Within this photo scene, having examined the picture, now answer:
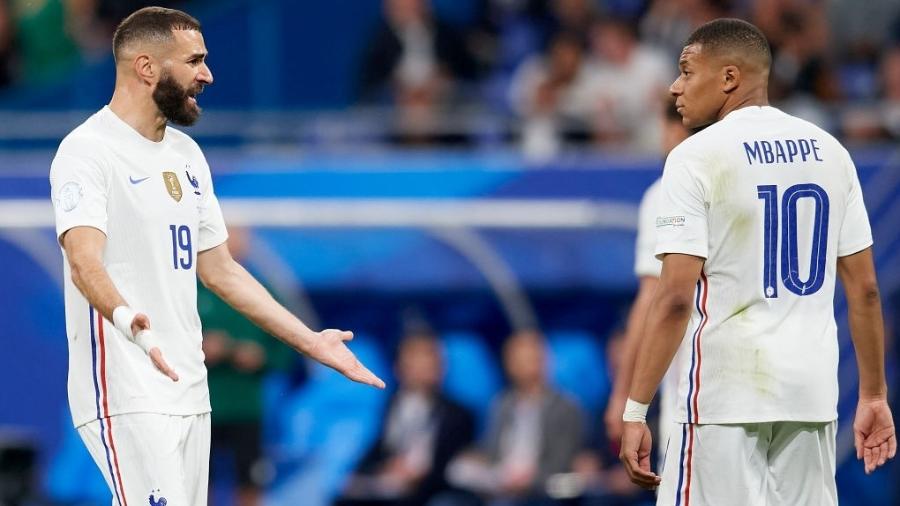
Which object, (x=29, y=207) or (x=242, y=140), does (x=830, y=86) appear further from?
(x=29, y=207)

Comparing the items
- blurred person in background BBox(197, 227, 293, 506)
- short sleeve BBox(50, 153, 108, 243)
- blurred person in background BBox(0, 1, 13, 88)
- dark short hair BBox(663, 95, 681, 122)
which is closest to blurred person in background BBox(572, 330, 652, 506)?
blurred person in background BBox(197, 227, 293, 506)

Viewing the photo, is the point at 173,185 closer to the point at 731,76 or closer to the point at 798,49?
the point at 731,76

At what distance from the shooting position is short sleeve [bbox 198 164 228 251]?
627cm

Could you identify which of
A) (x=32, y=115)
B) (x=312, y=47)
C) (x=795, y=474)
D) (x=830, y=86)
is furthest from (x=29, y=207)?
(x=795, y=474)

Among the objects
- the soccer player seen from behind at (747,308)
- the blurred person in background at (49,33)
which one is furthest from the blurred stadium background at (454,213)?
the soccer player seen from behind at (747,308)

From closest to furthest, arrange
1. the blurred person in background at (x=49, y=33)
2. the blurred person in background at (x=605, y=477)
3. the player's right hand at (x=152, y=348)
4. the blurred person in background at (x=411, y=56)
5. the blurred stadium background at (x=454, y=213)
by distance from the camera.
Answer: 1. the player's right hand at (x=152, y=348)
2. the blurred person in background at (x=605, y=477)
3. the blurred stadium background at (x=454, y=213)
4. the blurred person in background at (x=411, y=56)
5. the blurred person in background at (x=49, y=33)

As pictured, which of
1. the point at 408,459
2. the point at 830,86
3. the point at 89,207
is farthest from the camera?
the point at 830,86

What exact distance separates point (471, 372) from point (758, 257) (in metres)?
5.91

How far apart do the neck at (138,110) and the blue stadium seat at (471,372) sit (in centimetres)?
553

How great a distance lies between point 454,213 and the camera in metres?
11.5

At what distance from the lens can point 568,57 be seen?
12.2 meters

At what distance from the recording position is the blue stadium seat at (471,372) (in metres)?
11.4

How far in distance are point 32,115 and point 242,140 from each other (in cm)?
172

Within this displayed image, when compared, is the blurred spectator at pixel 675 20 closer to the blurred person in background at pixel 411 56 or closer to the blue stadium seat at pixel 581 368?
the blurred person in background at pixel 411 56
